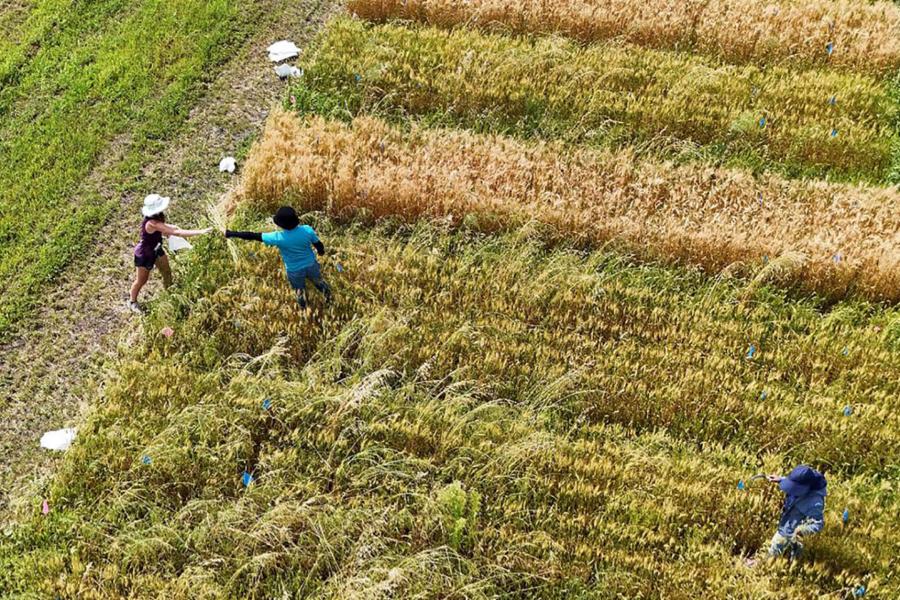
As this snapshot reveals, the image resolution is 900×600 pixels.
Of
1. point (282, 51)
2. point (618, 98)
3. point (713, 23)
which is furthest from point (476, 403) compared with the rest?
point (713, 23)

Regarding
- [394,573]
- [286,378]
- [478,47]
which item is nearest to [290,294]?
[286,378]

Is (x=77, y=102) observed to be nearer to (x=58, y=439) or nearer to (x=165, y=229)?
(x=165, y=229)

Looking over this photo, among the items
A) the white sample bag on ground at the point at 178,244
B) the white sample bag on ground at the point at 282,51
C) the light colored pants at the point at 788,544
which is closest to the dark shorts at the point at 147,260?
the white sample bag on ground at the point at 178,244

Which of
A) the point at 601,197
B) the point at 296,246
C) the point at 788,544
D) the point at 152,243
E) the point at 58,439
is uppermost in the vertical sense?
the point at 296,246

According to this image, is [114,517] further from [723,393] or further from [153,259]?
[723,393]

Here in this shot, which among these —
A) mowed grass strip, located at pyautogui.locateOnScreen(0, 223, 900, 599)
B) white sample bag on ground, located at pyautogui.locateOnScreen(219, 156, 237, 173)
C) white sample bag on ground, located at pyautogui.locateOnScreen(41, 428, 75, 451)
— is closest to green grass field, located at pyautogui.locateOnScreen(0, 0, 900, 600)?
mowed grass strip, located at pyautogui.locateOnScreen(0, 223, 900, 599)

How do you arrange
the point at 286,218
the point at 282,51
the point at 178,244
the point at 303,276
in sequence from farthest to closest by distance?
the point at 282,51, the point at 178,244, the point at 303,276, the point at 286,218
